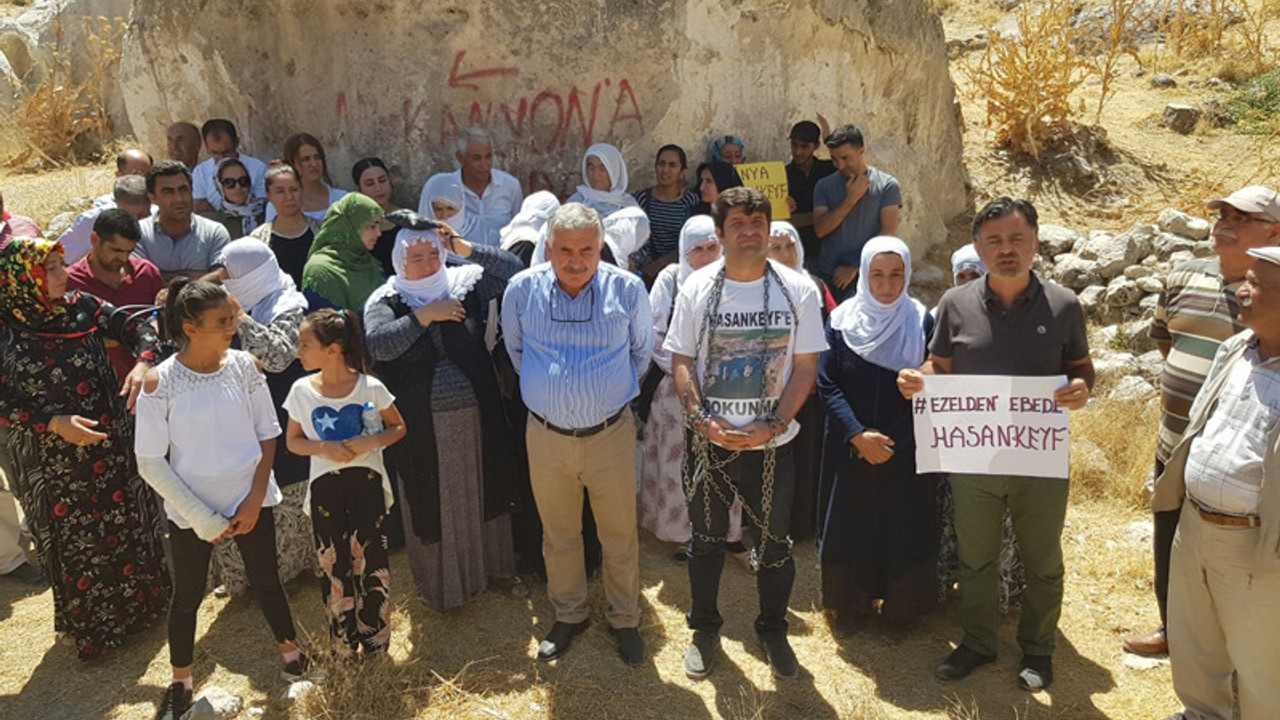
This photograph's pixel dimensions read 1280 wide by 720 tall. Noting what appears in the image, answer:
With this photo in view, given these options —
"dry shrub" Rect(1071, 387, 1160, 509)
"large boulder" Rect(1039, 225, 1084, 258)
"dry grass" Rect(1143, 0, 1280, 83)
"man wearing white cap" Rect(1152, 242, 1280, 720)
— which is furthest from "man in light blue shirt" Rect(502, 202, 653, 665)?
"dry grass" Rect(1143, 0, 1280, 83)

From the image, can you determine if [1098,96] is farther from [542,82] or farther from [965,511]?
[965,511]

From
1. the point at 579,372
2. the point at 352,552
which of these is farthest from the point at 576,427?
the point at 352,552

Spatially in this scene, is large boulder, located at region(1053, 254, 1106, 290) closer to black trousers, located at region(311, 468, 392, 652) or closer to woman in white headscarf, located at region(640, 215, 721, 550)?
woman in white headscarf, located at region(640, 215, 721, 550)

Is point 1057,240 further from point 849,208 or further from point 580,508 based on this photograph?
point 580,508

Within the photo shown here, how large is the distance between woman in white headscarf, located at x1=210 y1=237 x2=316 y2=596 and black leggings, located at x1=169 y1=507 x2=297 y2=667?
0.97ft

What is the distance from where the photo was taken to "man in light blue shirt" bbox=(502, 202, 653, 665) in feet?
11.6

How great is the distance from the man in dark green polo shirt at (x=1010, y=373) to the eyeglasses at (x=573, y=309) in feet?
3.98

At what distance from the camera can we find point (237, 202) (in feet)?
17.4

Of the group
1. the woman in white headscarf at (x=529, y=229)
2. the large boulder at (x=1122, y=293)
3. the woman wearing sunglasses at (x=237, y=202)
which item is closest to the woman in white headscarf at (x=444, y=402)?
the woman in white headscarf at (x=529, y=229)

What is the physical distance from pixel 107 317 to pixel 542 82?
309cm

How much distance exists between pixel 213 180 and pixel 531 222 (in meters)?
2.20

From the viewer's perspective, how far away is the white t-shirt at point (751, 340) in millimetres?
3486

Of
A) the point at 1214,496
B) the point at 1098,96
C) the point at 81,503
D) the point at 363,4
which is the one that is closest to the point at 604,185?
the point at 363,4

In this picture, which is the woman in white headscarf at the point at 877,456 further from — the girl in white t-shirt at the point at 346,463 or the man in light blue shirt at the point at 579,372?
the girl in white t-shirt at the point at 346,463
